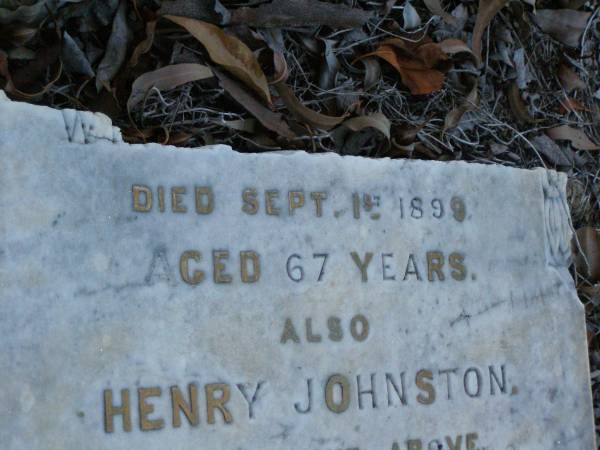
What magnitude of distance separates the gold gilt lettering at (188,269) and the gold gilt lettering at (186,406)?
7.5 inches

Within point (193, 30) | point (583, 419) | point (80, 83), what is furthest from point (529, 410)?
point (80, 83)

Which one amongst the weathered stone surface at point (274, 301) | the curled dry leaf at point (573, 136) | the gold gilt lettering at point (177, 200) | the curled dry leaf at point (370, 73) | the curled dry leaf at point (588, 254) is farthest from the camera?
the curled dry leaf at point (573, 136)

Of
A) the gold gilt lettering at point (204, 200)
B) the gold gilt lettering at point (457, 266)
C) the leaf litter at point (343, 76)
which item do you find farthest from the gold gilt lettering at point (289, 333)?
the leaf litter at point (343, 76)

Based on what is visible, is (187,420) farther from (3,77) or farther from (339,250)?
(3,77)

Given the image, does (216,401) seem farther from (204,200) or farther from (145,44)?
(145,44)

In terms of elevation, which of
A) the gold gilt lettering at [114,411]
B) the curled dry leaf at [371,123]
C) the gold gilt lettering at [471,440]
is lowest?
the gold gilt lettering at [471,440]

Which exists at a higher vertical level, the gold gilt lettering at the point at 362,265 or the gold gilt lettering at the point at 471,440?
the gold gilt lettering at the point at 362,265

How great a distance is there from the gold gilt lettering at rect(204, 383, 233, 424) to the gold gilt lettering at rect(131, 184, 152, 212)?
0.35m

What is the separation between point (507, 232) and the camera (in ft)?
5.83

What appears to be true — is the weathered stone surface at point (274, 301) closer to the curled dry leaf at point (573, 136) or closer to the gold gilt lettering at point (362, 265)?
the gold gilt lettering at point (362, 265)

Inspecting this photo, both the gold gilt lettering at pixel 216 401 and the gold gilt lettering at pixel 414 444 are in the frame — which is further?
the gold gilt lettering at pixel 414 444

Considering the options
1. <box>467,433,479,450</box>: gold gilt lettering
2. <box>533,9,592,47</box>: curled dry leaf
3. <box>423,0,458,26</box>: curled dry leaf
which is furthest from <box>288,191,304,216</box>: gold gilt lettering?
<box>533,9,592,47</box>: curled dry leaf

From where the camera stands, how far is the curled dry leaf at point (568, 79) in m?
2.39

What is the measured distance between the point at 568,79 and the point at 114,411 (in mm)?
1654
